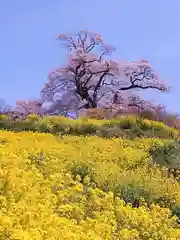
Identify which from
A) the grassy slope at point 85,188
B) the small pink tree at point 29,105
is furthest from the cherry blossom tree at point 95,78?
the grassy slope at point 85,188

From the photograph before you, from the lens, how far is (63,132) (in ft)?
60.5

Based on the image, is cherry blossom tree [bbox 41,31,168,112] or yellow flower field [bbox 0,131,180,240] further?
A: cherry blossom tree [bbox 41,31,168,112]

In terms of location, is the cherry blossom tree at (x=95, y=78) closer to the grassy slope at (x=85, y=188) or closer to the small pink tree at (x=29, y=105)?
the small pink tree at (x=29, y=105)

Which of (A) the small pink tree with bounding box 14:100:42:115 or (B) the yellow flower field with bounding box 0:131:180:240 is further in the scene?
(A) the small pink tree with bounding box 14:100:42:115

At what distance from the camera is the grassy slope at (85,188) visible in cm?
633

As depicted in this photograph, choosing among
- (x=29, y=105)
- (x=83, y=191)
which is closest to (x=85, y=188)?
(x=83, y=191)

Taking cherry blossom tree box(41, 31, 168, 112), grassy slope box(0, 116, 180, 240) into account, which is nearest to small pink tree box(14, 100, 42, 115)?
cherry blossom tree box(41, 31, 168, 112)

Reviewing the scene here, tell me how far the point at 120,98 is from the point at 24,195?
977 inches

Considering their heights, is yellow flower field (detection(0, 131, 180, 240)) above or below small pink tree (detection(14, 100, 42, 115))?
below

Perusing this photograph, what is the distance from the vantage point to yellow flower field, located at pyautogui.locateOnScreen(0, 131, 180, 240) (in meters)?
6.24

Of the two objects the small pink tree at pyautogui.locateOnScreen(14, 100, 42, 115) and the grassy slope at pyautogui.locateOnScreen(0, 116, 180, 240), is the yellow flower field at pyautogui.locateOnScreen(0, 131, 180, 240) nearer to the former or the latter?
the grassy slope at pyautogui.locateOnScreen(0, 116, 180, 240)

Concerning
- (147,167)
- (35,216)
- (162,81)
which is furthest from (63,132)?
(162,81)

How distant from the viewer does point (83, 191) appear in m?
9.48

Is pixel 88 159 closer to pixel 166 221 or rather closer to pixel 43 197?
pixel 166 221
